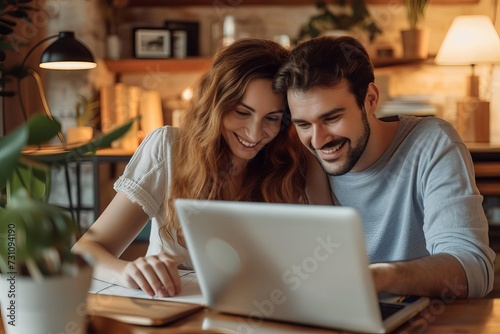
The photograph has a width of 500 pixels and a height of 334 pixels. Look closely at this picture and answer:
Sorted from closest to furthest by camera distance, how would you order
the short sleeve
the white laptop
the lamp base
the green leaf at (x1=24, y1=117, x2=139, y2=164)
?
1. the green leaf at (x1=24, y1=117, x2=139, y2=164)
2. the white laptop
3. the short sleeve
4. the lamp base

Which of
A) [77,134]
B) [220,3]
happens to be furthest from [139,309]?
[220,3]

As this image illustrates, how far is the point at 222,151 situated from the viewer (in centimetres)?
192

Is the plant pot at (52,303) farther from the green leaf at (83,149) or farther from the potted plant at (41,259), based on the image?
the green leaf at (83,149)

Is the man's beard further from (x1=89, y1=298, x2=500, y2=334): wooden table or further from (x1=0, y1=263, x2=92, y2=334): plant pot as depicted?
(x1=0, y1=263, x2=92, y2=334): plant pot

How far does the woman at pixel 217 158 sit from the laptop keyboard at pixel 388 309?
687mm

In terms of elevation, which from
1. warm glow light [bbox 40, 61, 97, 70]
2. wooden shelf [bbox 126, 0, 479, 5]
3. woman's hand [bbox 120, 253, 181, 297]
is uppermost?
wooden shelf [bbox 126, 0, 479, 5]

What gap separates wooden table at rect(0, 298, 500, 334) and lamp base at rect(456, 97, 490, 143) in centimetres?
269

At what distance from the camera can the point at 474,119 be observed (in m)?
3.83

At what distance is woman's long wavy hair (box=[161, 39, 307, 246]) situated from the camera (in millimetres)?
1810

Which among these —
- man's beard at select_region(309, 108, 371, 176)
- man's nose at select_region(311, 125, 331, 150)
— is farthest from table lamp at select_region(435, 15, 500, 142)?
man's nose at select_region(311, 125, 331, 150)

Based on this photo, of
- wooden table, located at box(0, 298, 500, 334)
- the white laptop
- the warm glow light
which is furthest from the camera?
the warm glow light

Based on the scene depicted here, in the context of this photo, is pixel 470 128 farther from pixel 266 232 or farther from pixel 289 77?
pixel 266 232

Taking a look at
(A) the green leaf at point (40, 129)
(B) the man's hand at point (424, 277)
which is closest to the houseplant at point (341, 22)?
(B) the man's hand at point (424, 277)

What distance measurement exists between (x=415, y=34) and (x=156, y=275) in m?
2.96
